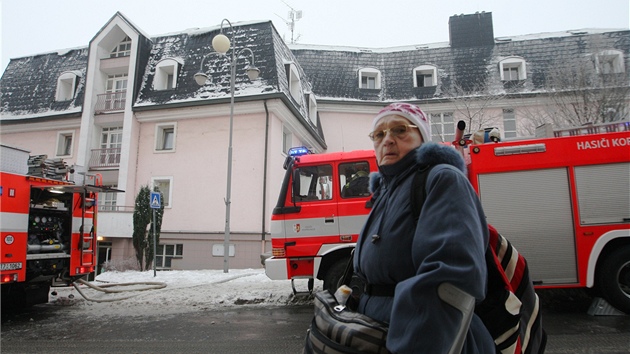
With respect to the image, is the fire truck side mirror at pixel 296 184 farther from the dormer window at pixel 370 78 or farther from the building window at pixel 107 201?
the dormer window at pixel 370 78

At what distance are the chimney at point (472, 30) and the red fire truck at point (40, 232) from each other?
79.7 feet

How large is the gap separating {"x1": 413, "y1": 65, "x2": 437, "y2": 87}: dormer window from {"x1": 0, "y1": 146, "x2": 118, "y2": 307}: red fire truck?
20.5 meters

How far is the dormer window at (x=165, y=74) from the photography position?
61.8 ft

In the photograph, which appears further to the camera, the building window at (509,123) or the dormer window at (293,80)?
the building window at (509,123)

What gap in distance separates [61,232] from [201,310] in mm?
3533

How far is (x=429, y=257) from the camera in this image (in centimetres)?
132

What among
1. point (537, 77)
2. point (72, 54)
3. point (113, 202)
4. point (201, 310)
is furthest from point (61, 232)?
point (537, 77)

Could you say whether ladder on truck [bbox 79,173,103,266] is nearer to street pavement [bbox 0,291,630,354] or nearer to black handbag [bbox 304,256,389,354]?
street pavement [bbox 0,291,630,354]

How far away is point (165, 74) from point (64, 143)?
7.12 metres

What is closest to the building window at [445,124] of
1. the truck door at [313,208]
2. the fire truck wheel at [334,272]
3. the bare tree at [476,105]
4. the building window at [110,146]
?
the bare tree at [476,105]

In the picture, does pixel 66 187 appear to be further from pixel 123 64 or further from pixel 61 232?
pixel 123 64

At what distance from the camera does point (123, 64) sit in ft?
65.2

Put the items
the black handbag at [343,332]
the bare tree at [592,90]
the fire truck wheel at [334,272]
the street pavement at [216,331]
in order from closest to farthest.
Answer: the black handbag at [343,332] → the street pavement at [216,331] → the fire truck wheel at [334,272] → the bare tree at [592,90]

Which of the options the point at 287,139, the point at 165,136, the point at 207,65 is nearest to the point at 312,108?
the point at 287,139
